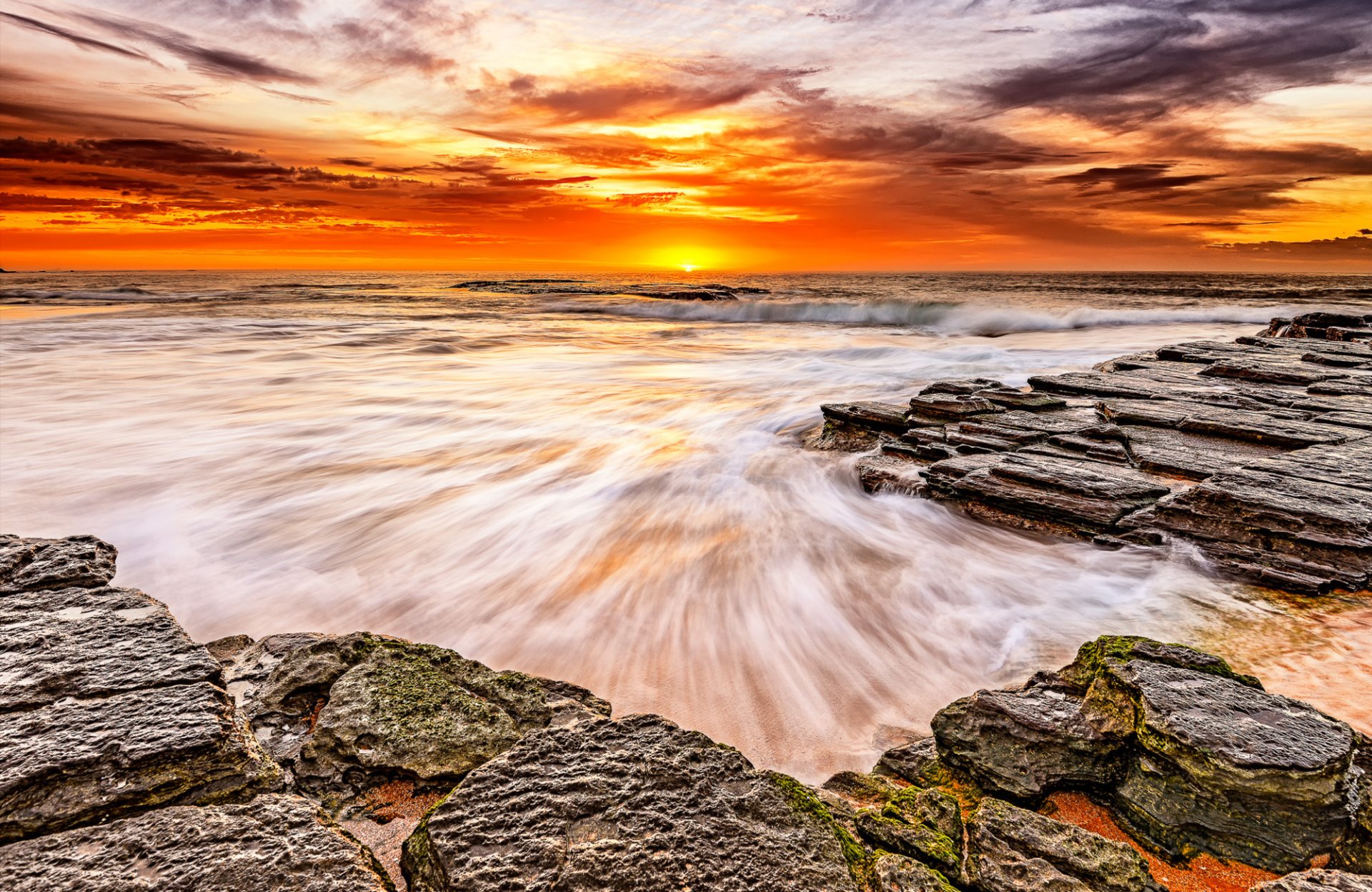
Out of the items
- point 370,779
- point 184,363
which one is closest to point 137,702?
point 370,779

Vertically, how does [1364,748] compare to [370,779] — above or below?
above

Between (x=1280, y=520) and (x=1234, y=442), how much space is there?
215 cm

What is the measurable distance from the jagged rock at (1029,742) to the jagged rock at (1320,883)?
61 cm

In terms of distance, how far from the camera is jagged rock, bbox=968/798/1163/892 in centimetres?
200

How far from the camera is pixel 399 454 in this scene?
882 cm

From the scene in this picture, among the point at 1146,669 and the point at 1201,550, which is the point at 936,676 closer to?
the point at 1146,669

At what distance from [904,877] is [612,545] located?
4.48m

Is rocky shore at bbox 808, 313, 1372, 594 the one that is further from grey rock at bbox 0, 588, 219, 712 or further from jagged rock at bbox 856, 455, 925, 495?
grey rock at bbox 0, 588, 219, 712

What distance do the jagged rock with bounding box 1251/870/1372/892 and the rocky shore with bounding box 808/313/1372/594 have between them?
10.0 ft

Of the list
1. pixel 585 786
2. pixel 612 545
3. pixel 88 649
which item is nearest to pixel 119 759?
pixel 88 649

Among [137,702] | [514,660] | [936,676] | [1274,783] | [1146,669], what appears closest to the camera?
[1274,783]

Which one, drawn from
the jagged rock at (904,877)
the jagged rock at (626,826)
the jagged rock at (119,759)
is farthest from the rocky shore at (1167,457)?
the jagged rock at (119,759)

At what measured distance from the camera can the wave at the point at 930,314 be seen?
2864 cm

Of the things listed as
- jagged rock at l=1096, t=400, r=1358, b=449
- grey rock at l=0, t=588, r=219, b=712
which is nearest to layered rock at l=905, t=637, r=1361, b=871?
grey rock at l=0, t=588, r=219, b=712
